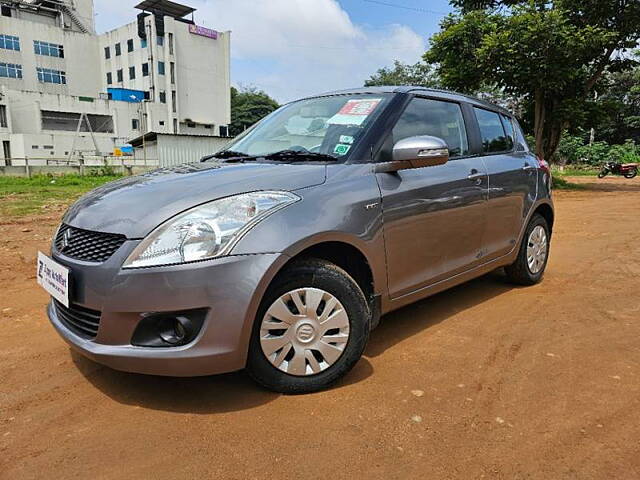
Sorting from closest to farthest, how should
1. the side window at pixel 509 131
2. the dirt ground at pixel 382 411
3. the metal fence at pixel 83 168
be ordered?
the dirt ground at pixel 382 411 < the side window at pixel 509 131 < the metal fence at pixel 83 168

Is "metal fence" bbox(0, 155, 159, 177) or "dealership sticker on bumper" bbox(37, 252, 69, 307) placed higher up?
"dealership sticker on bumper" bbox(37, 252, 69, 307)

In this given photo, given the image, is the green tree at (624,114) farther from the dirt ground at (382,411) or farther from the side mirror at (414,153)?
the side mirror at (414,153)

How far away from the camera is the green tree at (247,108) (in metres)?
70.0

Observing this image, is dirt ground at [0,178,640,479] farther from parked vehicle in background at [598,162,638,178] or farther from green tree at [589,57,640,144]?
green tree at [589,57,640,144]

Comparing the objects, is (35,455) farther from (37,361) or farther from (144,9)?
(144,9)

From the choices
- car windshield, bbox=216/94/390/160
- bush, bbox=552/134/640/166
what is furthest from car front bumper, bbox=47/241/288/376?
bush, bbox=552/134/640/166

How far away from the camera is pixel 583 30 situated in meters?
14.7

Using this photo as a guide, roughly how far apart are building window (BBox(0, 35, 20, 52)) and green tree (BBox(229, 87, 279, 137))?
86.1 ft

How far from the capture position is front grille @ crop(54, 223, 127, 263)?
2227 millimetres

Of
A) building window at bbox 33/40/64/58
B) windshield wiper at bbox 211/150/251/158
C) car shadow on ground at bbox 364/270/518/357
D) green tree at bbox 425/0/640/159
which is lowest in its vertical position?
car shadow on ground at bbox 364/270/518/357

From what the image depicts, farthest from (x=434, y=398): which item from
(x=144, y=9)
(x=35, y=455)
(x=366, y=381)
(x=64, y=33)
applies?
(x=64, y=33)

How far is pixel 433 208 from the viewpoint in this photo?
307cm

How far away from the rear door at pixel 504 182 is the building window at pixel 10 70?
5721cm

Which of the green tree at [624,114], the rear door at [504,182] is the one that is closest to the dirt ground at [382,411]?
the rear door at [504,182]
